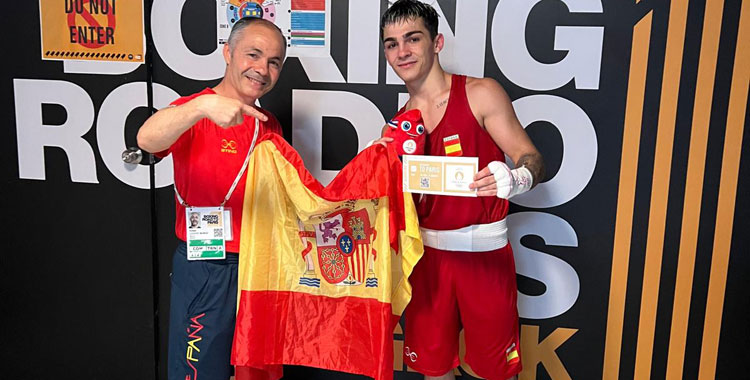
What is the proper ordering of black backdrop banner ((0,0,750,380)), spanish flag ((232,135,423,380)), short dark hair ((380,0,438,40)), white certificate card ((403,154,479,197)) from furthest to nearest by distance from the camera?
black backdrop banner ((0,0,750,380)) < short dark hair ((380,0,438,40)) < spanish flag ((232,135,423,380)) < white certificate card ((403,154,479,197))

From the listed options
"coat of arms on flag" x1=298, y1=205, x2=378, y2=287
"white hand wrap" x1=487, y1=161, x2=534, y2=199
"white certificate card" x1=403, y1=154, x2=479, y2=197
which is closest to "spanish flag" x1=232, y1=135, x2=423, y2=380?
"coat of arms on flag" x1=298, y1=205, x2=378, y2=287

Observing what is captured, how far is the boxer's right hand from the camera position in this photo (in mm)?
1400

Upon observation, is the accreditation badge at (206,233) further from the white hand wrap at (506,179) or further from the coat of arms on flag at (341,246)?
the white hand wrap at (506,179)

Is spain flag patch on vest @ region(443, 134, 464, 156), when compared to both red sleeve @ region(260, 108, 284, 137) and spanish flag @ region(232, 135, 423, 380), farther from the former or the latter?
red sleeve @ region(260, 108, 284, 137)

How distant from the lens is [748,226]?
2.14 m

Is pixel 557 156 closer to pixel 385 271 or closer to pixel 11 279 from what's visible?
pixel 385 271

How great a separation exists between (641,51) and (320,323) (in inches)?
60.5

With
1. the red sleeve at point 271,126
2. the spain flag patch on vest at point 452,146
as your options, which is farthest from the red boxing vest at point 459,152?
the red sleeve at point 271,126

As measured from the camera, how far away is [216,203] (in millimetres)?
1745

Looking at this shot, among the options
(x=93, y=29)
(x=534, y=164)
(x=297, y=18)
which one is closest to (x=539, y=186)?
(x=534, y=164)

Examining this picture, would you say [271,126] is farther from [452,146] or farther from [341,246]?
[452,146]

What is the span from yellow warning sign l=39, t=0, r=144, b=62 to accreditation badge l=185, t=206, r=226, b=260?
995mm

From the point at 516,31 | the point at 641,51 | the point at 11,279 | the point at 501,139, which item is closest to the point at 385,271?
the point at 501,139

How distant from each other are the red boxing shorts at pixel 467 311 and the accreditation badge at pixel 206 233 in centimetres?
64
